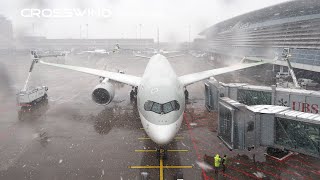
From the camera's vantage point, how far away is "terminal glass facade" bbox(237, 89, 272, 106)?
24.2 metres

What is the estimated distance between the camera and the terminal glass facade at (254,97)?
24234 mm

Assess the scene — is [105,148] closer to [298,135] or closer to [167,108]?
[167,108]

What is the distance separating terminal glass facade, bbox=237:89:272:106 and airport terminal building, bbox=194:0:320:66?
20762 mm

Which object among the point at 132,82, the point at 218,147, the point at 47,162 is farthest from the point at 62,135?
the point at 218,147

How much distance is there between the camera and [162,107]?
51.6ft

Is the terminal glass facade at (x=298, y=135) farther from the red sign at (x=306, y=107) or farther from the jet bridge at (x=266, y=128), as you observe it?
the red sign at (x=306, y=107)

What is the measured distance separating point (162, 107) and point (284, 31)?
61813 mm

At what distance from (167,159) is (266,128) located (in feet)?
21.9

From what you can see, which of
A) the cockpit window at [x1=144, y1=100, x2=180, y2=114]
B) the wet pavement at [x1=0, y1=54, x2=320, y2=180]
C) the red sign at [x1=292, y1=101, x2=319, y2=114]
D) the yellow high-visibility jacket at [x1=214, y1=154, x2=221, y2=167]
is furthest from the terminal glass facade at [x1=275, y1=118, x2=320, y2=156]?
the cockpit window at [x1=144, y1=100, x2=180, y2=114]

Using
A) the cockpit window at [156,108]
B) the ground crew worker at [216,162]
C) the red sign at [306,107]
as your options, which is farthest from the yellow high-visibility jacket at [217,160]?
the red sign at [306,107]

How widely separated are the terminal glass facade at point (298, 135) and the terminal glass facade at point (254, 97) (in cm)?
792

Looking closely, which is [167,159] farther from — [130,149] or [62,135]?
[62,135]

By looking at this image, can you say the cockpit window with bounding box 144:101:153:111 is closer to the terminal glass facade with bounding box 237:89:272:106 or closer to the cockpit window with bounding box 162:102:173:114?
the cockpit window with bounding box 162:102:173:114

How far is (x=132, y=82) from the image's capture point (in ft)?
95.5
